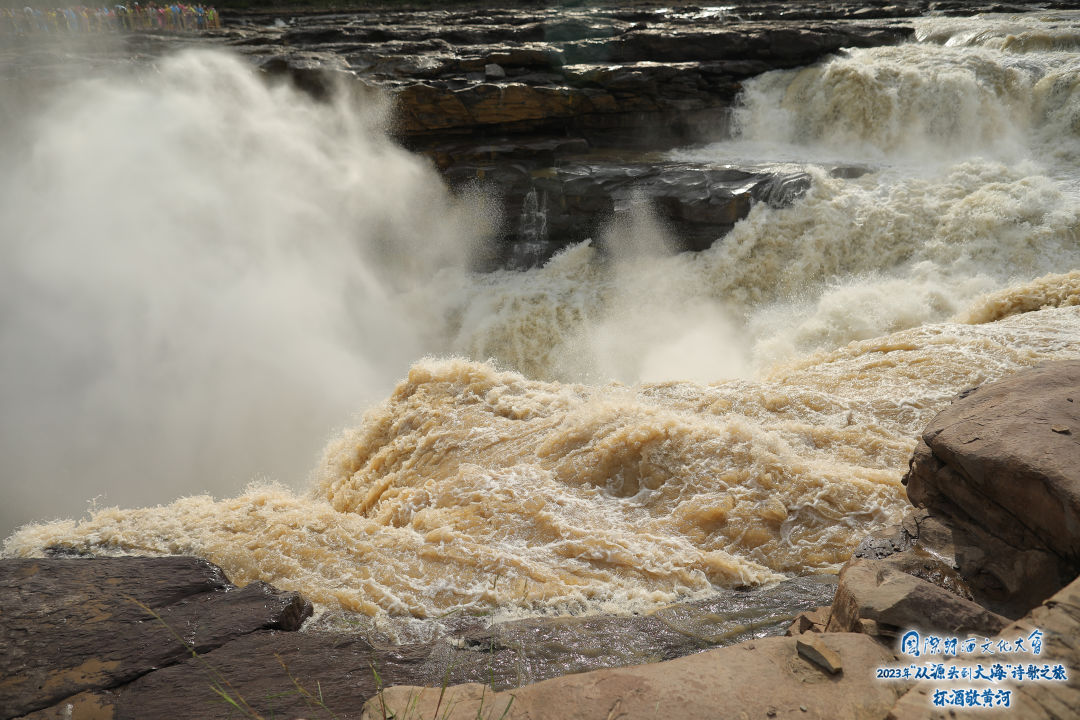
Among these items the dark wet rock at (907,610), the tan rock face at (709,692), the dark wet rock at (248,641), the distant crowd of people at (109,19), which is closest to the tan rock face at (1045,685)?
the tan rock face at (709,692)

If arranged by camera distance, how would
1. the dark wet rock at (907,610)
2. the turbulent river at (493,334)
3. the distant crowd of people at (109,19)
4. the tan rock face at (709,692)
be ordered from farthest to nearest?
the distant crowd of people at (109,19)
the turbulent river at (493,334)
the dark wet rock at (907,610)
the tan rock face at (709,692)

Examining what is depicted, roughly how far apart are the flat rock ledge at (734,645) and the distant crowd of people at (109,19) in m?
16.6

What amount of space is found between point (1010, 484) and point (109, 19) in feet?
73.6

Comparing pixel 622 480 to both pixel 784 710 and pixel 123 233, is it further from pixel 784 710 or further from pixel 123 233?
pixel 123 233

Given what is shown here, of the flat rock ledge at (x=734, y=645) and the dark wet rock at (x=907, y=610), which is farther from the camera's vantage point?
the dark wet rock at (x=907, y=610)

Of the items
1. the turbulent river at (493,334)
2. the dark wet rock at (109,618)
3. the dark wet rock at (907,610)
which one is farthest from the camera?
the turbulent river at (493,334)

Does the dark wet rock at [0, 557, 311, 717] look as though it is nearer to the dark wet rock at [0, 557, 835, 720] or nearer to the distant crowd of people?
the dark wet rock at [0, 557, 835, 720]

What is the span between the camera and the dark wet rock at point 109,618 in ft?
9.76

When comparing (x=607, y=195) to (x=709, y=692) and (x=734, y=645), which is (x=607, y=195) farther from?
(x=709, y=692)

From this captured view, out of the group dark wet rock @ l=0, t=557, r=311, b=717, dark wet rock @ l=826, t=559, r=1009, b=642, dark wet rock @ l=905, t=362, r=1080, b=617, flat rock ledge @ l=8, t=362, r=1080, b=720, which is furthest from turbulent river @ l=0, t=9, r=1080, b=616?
dark wet rock @ l=826, t=559, r=1009, b=642

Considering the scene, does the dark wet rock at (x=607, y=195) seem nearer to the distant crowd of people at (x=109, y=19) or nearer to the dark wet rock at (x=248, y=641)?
the dark wet rock at (x=248, y=641)

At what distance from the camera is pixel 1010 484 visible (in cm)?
304

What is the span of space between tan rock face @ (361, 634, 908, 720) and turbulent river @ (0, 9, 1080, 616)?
3.87 ft

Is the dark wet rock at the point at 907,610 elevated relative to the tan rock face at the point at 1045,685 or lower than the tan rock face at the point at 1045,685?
lower
